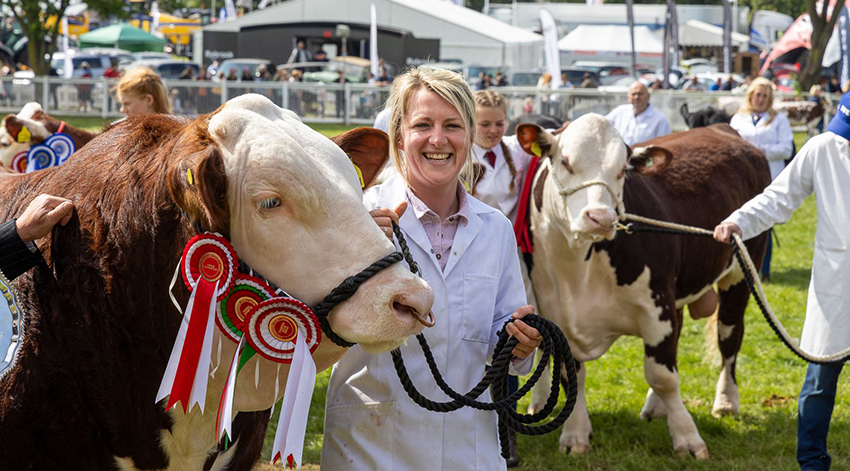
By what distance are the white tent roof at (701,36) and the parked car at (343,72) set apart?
22.7 m

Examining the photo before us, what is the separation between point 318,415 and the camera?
18.7 feet

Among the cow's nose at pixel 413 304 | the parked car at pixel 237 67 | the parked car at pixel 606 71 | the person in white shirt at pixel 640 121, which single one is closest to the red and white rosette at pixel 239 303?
the cow's nose at pixel 413 304

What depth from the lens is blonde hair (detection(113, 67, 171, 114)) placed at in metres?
5.39

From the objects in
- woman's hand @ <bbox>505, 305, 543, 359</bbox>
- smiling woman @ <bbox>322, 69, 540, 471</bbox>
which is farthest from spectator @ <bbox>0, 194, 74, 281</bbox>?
woman's hand @ <bbox>505, 305, 543, 359</bbox>

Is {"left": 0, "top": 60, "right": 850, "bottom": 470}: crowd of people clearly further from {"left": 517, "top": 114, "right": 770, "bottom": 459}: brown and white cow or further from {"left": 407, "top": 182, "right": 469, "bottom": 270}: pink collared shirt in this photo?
{"left": 517, "top": 114, "right": 770, "bottom": 459}: brown and white cow

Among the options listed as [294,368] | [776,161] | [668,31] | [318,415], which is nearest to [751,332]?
[776,161]

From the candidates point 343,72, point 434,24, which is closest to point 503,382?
point 343,72

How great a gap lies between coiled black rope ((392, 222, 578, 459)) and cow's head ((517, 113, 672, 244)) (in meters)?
2.07

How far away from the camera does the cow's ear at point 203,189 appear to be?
1999 mm

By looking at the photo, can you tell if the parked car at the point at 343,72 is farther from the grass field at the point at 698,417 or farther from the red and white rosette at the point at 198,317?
the red and white rosette at the point at 198,317

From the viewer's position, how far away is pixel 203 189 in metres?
1.99

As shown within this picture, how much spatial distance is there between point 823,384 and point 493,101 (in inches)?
89.2

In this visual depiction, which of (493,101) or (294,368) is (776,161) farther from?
(294,368)

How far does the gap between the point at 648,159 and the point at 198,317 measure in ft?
12.6
